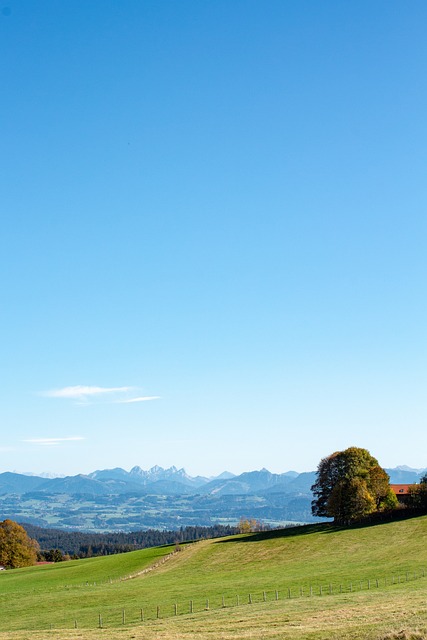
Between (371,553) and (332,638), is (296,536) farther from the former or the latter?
(332,638)

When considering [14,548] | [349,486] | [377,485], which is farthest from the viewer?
[14,548]

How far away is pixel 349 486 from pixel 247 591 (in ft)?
190

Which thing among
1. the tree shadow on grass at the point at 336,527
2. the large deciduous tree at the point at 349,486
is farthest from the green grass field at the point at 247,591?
the large deciduous tree at the point at 349,486

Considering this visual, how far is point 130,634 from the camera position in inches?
1476

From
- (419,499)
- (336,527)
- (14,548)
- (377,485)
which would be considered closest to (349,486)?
(377,485)

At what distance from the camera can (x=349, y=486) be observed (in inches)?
4365

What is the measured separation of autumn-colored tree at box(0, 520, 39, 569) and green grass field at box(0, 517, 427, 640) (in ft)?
94.9

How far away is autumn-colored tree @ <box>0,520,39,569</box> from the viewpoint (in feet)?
448

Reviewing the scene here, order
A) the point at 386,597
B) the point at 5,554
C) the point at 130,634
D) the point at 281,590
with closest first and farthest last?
Result: 1. the point at 130,634
2. the point at 386,597
3. the point at 281,590
4. the point at 5,554

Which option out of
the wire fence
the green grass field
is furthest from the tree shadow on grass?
the wire fence

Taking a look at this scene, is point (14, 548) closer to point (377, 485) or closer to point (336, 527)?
point (336, 527)

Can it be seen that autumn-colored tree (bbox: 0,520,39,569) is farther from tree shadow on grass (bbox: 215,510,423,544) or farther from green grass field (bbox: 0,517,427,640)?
tree shadow on grass (bbox: 215,510,423,544)

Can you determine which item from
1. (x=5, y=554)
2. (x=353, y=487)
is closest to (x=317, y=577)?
(x=353, y=487)

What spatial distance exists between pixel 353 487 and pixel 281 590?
56.8m
